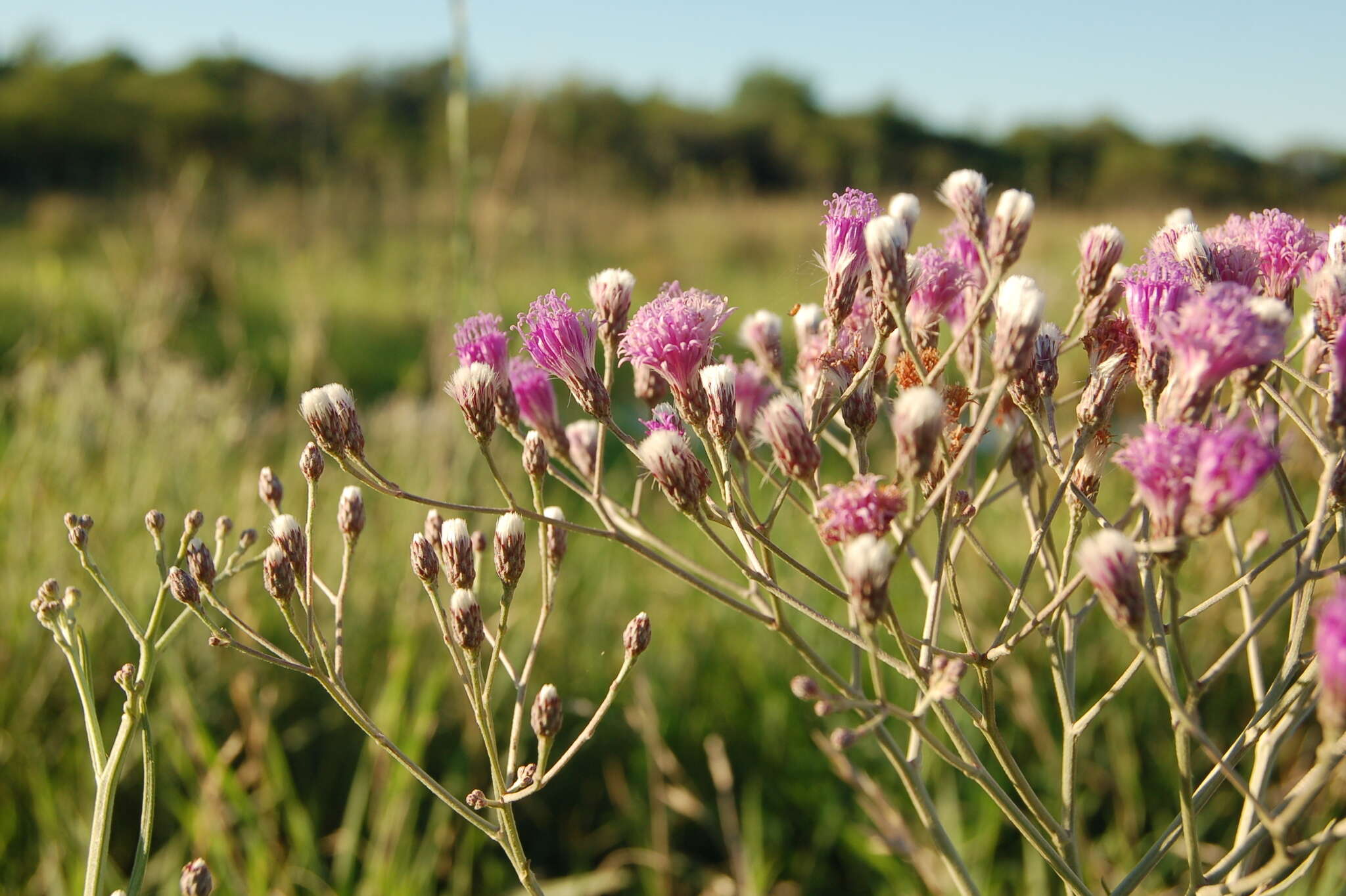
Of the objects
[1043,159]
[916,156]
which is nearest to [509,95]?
[916,156]

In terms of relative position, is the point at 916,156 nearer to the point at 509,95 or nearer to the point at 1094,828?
the point at 509,95

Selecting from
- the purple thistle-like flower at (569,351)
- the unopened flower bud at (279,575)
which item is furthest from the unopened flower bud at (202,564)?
the purple thistle-like flower at (569,351)

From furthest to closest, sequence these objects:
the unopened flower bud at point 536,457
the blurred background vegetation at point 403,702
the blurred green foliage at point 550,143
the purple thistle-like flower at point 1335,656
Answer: the blurred green foliage at point 550,143 < the blurred background vegetation at point 403,702 < the unopened flower bud at point 536,457 < the purple thistle-like flower at point 1335,656

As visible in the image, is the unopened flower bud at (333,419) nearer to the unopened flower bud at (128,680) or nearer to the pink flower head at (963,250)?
the unopened flower bud at (128,680)

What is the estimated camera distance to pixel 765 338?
47.4 inches

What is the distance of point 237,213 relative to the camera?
1722 centimetres

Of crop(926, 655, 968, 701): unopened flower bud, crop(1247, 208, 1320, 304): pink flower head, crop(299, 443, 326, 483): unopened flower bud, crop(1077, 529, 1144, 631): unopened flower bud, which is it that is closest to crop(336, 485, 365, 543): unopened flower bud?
crop(299, 443, 326, 483): unopened flower bud

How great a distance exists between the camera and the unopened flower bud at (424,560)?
43.6 inches

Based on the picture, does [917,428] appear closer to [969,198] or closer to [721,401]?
[721,401]

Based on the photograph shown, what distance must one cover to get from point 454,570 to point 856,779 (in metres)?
0.76

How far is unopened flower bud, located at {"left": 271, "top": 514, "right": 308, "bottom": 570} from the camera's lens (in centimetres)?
109

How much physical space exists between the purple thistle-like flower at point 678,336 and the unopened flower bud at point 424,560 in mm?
301

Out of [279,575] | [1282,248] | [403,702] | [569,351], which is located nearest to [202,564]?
[279,575]

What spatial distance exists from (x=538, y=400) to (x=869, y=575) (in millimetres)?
426
